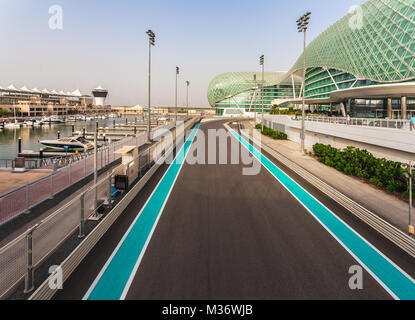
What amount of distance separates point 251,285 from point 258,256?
1481 millimetres

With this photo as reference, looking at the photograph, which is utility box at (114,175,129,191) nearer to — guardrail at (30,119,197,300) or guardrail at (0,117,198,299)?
guardrail at (30,119,197,300)

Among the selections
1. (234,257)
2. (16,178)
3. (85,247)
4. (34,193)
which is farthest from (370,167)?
(16,178)

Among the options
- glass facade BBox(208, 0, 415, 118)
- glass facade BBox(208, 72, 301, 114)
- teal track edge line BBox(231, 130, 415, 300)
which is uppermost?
glass facade BBox(208, 72, 301, 114)

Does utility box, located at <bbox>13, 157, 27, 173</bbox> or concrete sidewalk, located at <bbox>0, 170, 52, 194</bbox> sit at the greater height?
utility box, located at <bbox>13, 157, 27, 173</bbox>

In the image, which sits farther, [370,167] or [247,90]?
[247,90]

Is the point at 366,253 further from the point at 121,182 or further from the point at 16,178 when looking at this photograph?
the point at 16,178

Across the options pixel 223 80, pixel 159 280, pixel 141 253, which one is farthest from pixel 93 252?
pixel 223 80

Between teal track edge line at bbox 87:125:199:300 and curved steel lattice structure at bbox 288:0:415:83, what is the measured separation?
119 ft

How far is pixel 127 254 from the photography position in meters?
7.86

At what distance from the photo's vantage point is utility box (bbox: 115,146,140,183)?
1343 cm

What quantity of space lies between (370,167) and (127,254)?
1558cm

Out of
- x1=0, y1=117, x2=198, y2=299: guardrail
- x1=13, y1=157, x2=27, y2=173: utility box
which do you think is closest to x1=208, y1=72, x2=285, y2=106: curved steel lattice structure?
x1=13, y1=157, x2=27, y2=173: utility box

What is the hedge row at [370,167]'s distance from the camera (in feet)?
44.5
